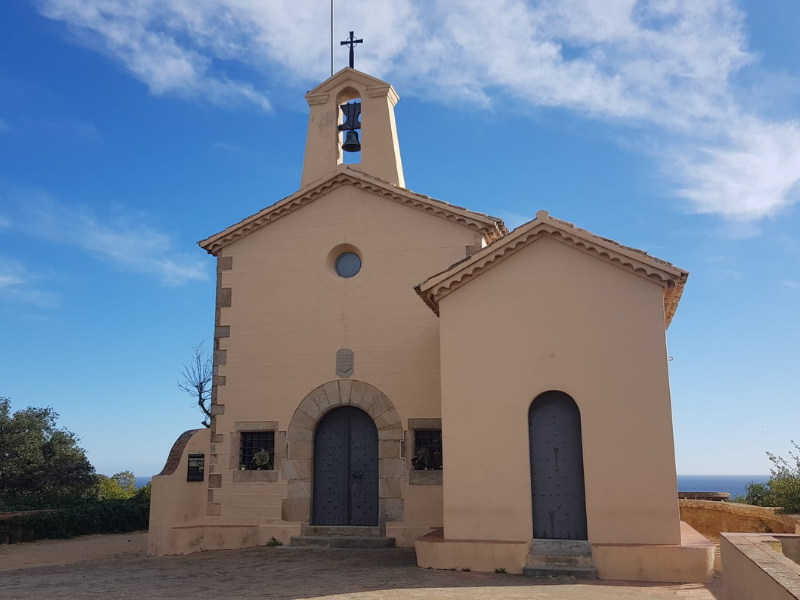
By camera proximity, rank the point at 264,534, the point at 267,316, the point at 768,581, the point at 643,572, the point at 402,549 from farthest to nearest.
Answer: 1. the point at 267,316
2. the point at 264,534
3. the point at 402,549
4. the point at 643,572
5. the point at 768,581

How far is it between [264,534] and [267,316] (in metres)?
4.04

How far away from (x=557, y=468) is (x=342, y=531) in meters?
4.48

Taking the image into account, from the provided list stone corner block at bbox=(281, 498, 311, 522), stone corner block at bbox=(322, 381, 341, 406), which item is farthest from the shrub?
stone corner block at bbox=(322, 381, 341, 406)

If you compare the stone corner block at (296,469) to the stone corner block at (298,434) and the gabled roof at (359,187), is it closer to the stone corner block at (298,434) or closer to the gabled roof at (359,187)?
the stone corner block at (298,434)

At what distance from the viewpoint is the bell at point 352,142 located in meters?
15.3

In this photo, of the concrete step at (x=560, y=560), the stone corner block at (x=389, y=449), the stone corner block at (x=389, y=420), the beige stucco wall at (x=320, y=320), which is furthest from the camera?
the beige stucco wall at (x=320, y=320)

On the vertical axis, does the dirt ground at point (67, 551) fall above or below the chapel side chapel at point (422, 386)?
below

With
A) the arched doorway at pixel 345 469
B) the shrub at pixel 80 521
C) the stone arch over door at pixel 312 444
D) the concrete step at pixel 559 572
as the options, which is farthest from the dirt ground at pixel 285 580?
the shrub at pixel 80 521

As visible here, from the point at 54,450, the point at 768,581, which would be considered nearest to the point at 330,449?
the point at 768,581

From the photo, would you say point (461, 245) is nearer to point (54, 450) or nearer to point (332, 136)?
point (332, 136)

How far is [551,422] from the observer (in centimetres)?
1051

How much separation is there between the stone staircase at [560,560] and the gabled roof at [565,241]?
377 cm

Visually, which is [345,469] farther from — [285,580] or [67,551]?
[67,551]

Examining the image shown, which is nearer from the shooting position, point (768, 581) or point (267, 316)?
point (768, 581)
